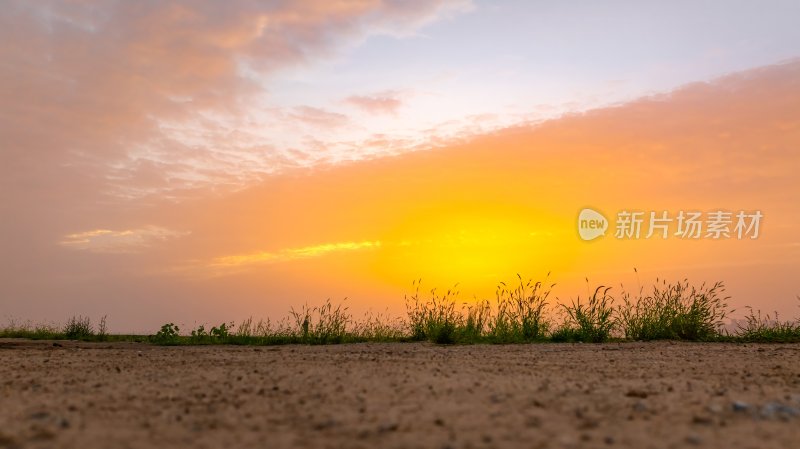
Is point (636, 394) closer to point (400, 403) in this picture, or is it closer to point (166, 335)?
point (400, 403)

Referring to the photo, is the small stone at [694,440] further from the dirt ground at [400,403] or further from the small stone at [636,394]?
the small stone at [636,394]

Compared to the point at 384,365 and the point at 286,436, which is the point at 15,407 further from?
the point at 384,365

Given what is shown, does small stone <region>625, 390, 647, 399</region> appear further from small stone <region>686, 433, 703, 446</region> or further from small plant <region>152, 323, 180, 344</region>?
small plant <region>152, 323, 180, 344</region>

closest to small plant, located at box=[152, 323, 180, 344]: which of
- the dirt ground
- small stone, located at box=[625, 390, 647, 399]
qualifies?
the dirt ground

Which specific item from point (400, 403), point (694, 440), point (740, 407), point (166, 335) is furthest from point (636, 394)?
point (166, 335)

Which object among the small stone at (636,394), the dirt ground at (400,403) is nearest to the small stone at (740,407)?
the dirt ground at (400,403)

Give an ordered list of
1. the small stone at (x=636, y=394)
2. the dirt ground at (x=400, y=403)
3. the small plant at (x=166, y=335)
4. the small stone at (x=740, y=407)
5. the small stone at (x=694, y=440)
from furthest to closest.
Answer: the small plant at (x=166, y=335) → the small stone at (x=636, y=394) → the small stone at (x=740, y=407) → the dirt ground at (x=400, y=403) → the small stone at (x=694, y=440)

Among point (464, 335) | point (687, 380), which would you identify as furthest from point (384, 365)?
point (464, 335)

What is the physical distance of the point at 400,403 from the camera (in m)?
4.82

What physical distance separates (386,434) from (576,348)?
6.87 m

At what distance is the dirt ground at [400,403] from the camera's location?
3.92 metres

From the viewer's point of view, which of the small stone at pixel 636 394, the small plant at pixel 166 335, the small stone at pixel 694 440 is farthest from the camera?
the small plant at pixel 166 335

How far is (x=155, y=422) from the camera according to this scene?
14.5 ft

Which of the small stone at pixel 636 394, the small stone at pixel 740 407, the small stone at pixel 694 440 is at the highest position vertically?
the small stone at pixel 636 394
